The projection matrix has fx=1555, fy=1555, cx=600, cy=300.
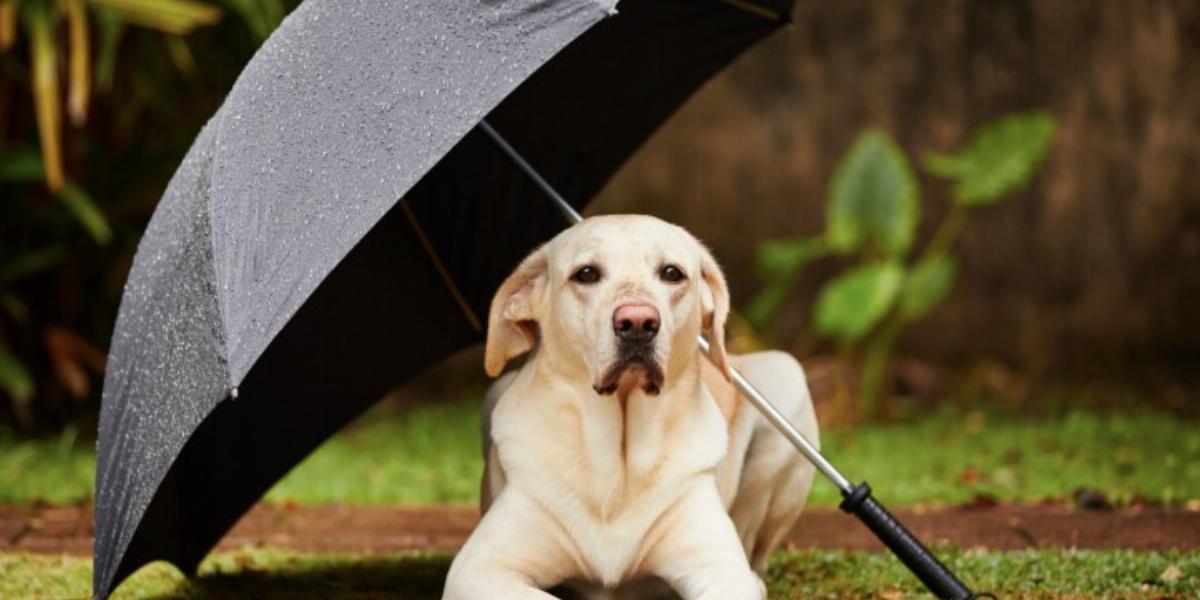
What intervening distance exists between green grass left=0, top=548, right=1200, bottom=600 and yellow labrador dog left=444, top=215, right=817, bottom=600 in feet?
2.15

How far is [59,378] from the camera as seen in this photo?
875cm

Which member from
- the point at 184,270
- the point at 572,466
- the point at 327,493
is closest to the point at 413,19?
the point at 184,270

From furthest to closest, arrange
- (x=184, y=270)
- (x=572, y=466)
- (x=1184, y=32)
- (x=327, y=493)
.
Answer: (x=1184, y=32) → (x=327, y=493) → (x=572, y=466) → (x=184, y=270)

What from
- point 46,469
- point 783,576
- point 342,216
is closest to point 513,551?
point 342,216

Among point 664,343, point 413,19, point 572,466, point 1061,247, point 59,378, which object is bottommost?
point 59,378

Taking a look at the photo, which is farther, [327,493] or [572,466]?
[327,493]

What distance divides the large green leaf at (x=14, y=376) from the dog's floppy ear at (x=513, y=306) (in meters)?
4.60

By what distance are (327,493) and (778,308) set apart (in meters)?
3.79

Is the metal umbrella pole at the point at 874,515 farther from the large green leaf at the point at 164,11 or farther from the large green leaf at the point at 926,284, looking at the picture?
the large green leaf at the point at 926,284

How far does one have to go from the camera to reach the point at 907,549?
411cm

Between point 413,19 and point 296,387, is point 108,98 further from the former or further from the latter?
point 413,19

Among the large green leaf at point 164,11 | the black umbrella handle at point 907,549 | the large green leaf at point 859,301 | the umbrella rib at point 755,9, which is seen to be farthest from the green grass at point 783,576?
the large green leaf at point 859,301

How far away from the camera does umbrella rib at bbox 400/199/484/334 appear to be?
4645 mm

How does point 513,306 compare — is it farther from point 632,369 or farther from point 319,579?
point 319,579
